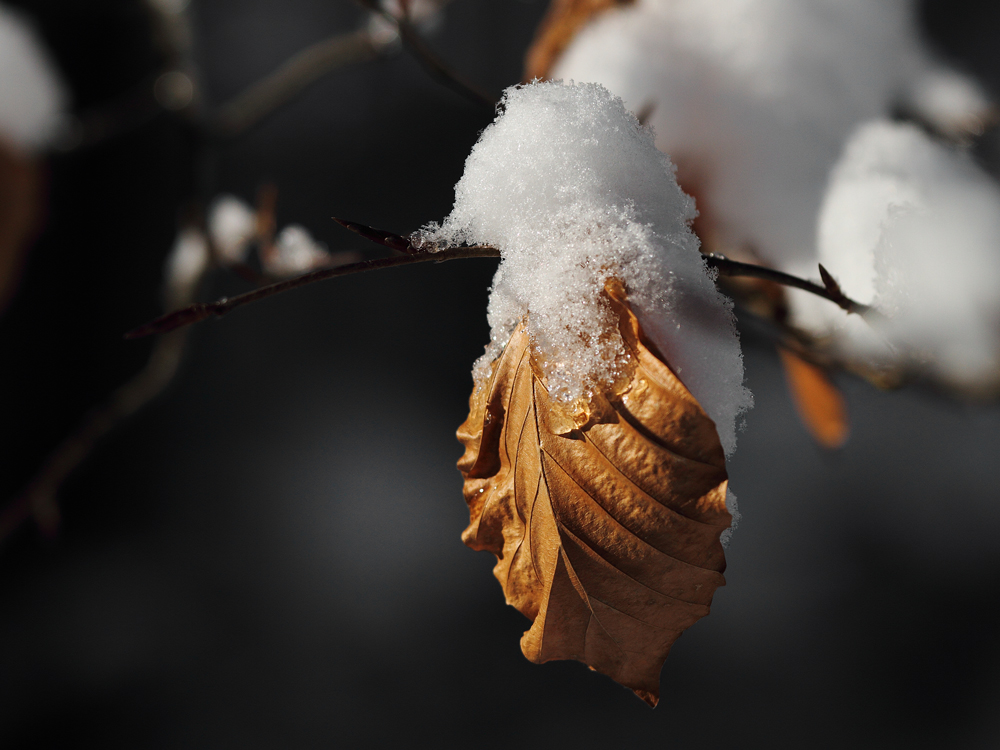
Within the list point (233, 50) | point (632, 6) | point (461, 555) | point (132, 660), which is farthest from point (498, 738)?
point (233, 50)

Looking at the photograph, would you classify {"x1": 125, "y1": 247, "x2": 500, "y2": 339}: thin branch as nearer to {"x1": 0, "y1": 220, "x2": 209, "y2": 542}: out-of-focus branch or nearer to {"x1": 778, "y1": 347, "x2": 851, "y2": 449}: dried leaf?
{"x1": 778, "y1": 347, "x2": 851, "y2": 449}: dried leaf

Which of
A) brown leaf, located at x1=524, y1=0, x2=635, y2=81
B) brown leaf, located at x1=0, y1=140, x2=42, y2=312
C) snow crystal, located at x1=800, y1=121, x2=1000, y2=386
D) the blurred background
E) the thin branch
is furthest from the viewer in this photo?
the blurred background

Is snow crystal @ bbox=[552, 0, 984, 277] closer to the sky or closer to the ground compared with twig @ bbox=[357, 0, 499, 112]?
closer to the ground

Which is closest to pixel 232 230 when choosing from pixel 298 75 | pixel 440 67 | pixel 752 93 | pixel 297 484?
pixel 298 75

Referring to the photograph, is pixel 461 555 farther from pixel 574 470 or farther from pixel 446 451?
pixel 574 470

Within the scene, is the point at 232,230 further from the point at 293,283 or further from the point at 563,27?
the point at 293,283

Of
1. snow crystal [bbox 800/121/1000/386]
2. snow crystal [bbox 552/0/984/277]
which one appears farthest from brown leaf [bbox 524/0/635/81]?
snow crystal [bbox 800/121/1000/386]
